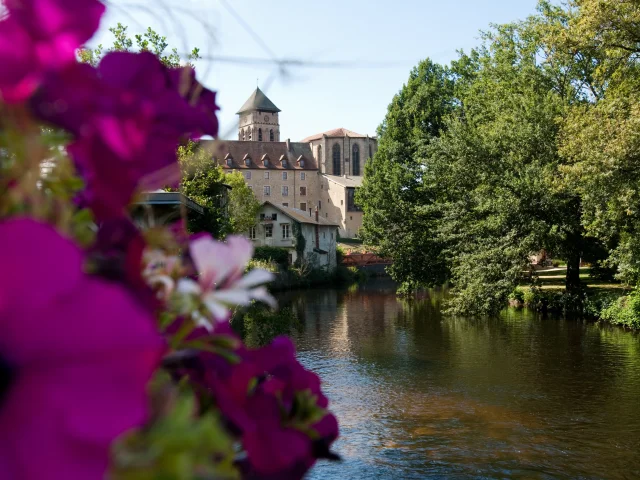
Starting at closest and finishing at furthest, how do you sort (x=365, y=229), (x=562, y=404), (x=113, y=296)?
(x=113, y=296)
(x=562, y=404)
(x=365, y=229)

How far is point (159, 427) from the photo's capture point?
39cm

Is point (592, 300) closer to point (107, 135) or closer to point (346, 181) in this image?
point (107, 135)

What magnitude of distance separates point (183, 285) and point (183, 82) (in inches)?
8.1

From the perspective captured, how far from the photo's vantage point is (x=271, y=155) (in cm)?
7919

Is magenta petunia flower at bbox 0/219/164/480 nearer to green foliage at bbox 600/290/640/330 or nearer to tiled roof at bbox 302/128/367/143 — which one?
green foliage at bbox 600/290/640/330

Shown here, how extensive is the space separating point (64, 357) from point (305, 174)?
3143 inches

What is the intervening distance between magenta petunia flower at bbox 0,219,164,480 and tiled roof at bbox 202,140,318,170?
7538cm

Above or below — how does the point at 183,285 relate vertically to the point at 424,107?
below

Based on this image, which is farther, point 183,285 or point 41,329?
point 183,285

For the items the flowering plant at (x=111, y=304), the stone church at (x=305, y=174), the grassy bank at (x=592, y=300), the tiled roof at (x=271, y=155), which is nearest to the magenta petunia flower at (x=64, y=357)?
the flowering plant at (x=111, y=304)

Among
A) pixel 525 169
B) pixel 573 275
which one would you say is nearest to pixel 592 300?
pixel 573 275

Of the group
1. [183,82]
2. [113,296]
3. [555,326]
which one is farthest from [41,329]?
[555,326]

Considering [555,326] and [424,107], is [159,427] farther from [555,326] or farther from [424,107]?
A: [424,107]

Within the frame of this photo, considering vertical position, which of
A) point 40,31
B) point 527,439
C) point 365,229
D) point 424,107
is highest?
point 424,107
